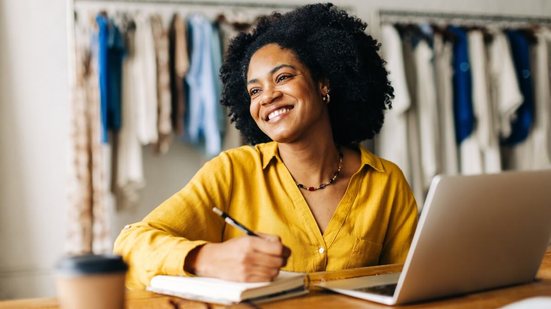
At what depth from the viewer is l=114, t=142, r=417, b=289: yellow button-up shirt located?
5.50ft

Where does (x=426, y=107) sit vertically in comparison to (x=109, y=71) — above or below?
below

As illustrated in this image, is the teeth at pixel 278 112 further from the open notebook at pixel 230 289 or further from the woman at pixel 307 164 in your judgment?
the open notebook at pixel 230 289

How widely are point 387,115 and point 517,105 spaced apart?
87cm

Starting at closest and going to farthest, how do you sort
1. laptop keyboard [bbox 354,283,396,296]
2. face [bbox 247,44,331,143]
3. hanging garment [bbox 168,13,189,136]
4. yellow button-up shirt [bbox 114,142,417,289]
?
laptop keyboard [bbox 354,283,396,296] < yellow button-up shirt [bbox 114,142,417,289] < face [bbox 247,44,331,143] < hanging garment [bbox 168,13,189,136]

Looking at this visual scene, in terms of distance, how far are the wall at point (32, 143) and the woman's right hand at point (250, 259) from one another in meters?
2.54

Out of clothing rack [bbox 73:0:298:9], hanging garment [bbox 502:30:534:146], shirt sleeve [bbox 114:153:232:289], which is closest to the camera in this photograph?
shirt sleeve [bbox 114:153:232:289]

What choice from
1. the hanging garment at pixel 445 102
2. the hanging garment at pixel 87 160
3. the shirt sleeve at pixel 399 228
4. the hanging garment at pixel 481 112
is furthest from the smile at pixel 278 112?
the hanging garment at pixel 481 112

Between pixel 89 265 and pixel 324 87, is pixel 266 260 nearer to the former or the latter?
pixel 89 265

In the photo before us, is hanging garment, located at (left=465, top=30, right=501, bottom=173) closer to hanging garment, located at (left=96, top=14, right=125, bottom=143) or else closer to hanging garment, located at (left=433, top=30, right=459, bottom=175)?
hanging garment, located at (left=433, top=30, right=459, bottom=175)

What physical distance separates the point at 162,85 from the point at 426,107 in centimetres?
160

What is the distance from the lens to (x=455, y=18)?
429cm

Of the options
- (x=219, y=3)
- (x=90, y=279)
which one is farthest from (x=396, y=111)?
(x=90, y=279)

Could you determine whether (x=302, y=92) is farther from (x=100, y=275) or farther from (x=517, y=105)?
(x=517, y=105)

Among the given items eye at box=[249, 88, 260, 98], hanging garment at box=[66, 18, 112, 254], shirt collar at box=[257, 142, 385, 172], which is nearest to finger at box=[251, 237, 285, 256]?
shirt collar at box=[257, 142, 385, 172]
